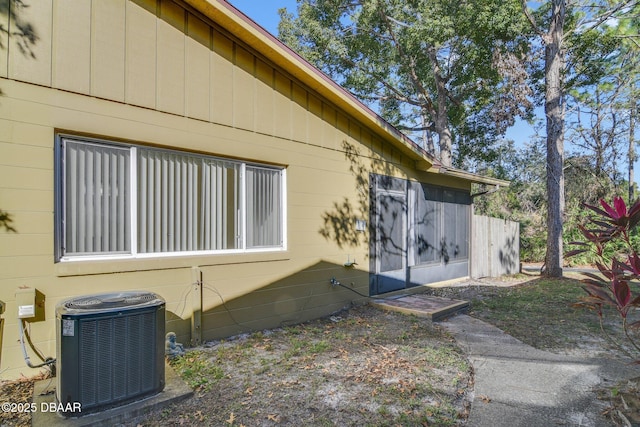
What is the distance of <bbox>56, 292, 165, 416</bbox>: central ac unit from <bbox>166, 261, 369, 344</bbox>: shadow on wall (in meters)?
1.41

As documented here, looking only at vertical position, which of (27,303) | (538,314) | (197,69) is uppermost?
(197,69)

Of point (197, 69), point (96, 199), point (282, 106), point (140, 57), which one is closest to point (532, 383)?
point (282, 106)

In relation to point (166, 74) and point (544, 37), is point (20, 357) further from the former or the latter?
point (544, 37)

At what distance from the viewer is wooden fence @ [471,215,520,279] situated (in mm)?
10383

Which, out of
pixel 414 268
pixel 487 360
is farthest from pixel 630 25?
pixel 487 360

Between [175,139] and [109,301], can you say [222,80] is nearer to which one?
[175,139]

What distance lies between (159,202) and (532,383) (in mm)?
4362

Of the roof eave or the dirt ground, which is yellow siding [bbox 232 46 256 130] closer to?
the dirt ground

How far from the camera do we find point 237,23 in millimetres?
4691

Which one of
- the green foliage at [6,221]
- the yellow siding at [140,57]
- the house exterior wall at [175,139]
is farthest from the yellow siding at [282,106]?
the green foliage at [6,221]

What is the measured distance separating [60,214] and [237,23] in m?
3.01

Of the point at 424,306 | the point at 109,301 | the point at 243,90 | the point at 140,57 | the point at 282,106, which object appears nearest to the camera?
the point at 109,301

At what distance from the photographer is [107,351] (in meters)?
2.75

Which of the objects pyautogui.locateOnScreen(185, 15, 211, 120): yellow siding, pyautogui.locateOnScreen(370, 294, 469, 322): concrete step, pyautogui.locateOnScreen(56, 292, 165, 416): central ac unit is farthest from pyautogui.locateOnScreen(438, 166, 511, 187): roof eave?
pyautogui.locateOnScreen(56, 292, 165, 416): central ac unit
